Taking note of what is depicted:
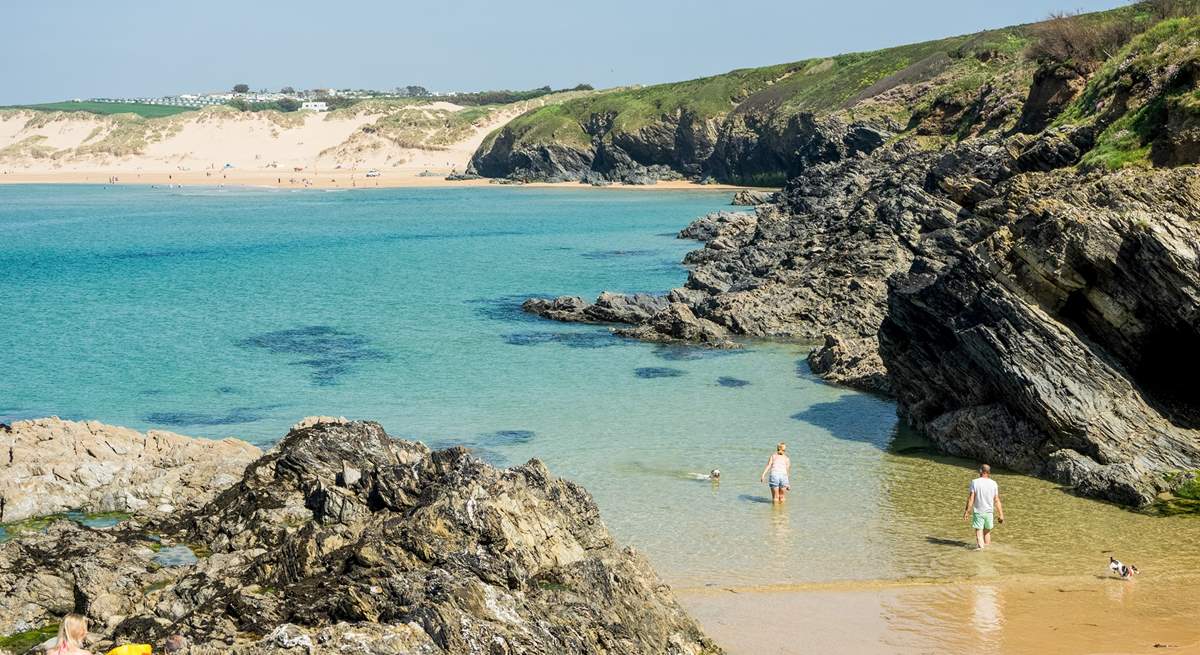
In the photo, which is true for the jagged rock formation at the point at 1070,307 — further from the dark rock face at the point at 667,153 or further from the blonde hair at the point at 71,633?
the dark rock face at the point at 667,153

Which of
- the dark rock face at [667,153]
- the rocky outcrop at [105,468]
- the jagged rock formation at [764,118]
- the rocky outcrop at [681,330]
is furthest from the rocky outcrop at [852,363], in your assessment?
the dark rock face at [667,153]

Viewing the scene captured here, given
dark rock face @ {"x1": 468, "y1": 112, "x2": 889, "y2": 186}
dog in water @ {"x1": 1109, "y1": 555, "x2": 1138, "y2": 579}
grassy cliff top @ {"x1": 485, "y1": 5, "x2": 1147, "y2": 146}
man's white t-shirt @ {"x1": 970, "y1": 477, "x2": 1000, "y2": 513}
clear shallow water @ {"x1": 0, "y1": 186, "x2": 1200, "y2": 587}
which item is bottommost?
clear shallow water @ {"x1": 0, "y1": 186, "x2": 1200, "y2": 587}

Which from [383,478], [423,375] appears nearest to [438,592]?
[383,478]

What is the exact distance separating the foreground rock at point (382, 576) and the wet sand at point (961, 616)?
5.64 ft

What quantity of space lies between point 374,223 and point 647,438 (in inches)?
3075

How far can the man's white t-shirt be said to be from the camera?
58.4 feet

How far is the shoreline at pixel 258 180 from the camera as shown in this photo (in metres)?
165

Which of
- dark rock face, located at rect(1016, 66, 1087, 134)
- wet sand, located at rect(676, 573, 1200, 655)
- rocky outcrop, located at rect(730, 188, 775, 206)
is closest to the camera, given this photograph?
wet sand, located at rect(676, 573, 1200, 655)

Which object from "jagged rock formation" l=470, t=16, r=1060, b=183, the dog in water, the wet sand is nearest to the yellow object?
the wet sand

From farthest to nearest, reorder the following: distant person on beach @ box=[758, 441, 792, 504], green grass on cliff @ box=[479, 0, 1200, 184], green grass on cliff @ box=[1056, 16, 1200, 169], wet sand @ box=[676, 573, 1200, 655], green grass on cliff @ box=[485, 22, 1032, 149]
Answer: green grass on cliff @ box=[485, 22, 1032, 149] < green grass on cliff @ box=[479, 0, 1200, 184] < green grass on cliff @ box=[1056, 16, 1200, 169] < distant person on beach @ box=[758, 441, 792, 504] < wet sand @ box=[676, 573, 1200, 655]

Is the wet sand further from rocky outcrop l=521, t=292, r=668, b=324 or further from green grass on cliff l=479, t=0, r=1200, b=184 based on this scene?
rocky outcrop l=521, t=292, r=668, b=324

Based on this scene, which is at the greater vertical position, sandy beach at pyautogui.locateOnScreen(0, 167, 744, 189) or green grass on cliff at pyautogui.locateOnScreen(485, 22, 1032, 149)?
green grass on cliff at pyautogui.locateOnScreen(485, 22, 1032, 149)

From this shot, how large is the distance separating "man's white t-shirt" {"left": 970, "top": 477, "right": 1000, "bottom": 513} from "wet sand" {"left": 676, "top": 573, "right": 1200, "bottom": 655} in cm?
160

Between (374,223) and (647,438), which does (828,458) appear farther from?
(374,223)
